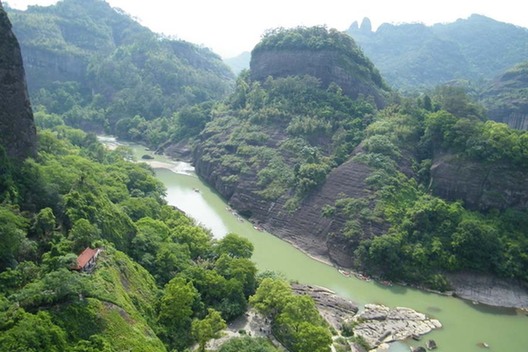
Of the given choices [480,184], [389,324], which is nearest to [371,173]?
[480,184]

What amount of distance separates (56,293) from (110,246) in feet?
25.4

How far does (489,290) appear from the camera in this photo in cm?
4138

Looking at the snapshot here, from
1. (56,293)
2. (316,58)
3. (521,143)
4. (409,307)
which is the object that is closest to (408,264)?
(409,307)

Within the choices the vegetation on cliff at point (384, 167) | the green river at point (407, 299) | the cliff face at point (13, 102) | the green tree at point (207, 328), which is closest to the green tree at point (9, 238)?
the cliff face at point (13, 102)

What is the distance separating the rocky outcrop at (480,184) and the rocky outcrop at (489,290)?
863 centimetres

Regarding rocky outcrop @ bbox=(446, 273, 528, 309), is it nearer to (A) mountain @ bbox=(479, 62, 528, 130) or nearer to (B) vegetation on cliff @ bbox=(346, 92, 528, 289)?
(B) vegetation on cliff @ bbox=(346, 92, 528, 289)

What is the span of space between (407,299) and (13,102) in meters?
35.4

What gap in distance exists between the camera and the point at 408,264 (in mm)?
43656

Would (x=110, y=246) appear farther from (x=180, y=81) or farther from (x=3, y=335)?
(x=180, y=81)

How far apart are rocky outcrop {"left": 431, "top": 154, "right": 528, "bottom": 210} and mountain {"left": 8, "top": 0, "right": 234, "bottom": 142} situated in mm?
70133

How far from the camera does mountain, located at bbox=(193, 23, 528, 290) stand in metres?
44.1

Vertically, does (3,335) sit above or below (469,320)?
above

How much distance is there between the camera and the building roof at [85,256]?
1004 inches

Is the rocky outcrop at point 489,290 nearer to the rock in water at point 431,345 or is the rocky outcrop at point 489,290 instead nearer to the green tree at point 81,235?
the rock in water at point 431,345
